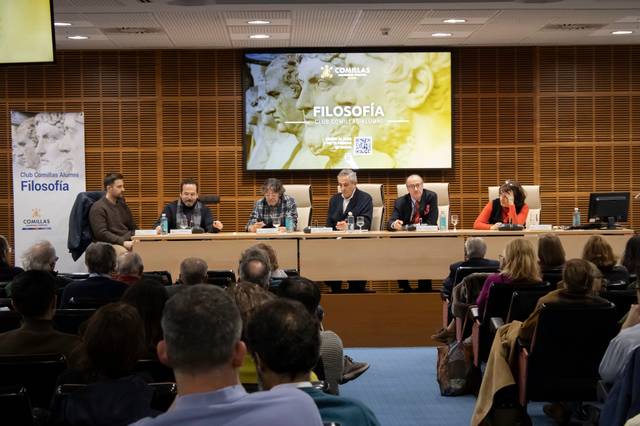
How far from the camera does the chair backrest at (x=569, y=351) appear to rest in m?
5.02

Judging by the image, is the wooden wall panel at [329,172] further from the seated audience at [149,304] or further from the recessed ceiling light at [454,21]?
the seated audience at [149,304]

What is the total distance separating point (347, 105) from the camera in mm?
12586

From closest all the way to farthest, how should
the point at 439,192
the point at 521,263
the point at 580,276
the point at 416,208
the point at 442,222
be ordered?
1. the point at 580,276
2. the point at 521,263
3. the point at 442,222
4. the point at 416,208
5. the point at 439,192

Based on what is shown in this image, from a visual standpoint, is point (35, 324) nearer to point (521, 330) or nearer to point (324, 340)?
point (324, 340)

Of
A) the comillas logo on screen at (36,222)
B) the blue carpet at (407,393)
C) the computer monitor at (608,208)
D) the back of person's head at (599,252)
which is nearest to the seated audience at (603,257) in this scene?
the back of person's head at (599,252)

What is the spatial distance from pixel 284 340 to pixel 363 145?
10.3 m

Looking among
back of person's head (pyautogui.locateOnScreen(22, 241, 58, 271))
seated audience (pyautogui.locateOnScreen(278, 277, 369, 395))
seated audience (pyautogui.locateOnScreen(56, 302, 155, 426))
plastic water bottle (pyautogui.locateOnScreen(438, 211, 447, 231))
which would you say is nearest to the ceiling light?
plastic water bottle (pyautogui.locateOnScreen(438, 211, 447, 231))

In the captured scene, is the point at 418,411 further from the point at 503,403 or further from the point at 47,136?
the point at 47,136

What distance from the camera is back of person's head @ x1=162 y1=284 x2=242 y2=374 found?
2.03 metres

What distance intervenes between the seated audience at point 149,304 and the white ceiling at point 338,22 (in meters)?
6.13

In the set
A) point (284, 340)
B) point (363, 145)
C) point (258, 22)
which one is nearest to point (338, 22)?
point (258, 22)

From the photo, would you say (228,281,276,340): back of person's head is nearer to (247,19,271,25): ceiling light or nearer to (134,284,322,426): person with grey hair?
(134,284,322,426): person with grey hair

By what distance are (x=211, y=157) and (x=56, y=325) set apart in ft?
27.1

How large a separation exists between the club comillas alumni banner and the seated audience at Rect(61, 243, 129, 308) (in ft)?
21.4
